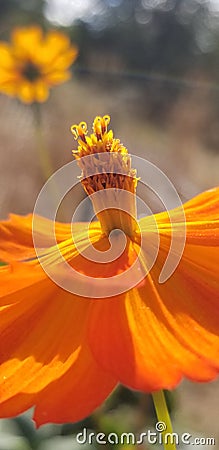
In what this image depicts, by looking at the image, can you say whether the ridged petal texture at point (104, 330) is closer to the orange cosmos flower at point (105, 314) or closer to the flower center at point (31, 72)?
the orange cosmos flower at point (105, 314)

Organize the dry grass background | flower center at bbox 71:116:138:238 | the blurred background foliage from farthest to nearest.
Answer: the blurred background foliage, the dry grass background, flower center at bbox 71:116:138:238

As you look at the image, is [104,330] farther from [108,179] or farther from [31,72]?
[31,72]

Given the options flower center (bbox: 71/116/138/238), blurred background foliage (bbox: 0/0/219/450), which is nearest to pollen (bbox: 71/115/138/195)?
flower center (bbox: 71/116/138/238)

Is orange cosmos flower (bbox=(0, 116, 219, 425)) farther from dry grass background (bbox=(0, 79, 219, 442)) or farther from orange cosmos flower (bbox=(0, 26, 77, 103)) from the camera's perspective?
dry grass background (bbox=(0, 79, 219, 442))

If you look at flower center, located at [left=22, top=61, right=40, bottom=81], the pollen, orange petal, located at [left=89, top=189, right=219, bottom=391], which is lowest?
orange petal, located at [left=89, top=189, right=219, bottom=391]

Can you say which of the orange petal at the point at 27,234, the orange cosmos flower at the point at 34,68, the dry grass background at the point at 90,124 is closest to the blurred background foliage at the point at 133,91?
the dry grass background at the point at 90,124

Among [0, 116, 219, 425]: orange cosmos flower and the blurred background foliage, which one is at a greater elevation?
the blurred background foliage

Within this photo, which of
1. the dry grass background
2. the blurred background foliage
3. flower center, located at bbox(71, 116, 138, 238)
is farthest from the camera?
the blurred background foliage

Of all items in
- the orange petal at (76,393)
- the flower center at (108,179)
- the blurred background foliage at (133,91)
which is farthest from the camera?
the blurred background foliage at (133,91)
